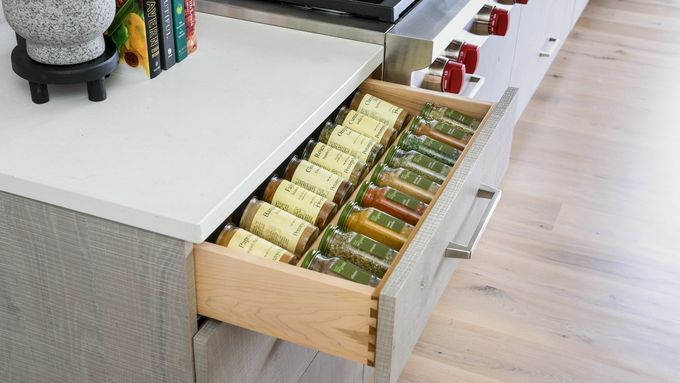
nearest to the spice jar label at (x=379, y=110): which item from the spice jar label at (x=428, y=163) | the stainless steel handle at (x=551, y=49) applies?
the spice jar label at (x=428, y=163)

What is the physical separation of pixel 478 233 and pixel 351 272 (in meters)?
0.29

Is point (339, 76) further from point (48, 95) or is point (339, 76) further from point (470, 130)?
point (48, 95)

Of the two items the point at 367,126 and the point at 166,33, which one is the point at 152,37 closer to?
the point at 166,33

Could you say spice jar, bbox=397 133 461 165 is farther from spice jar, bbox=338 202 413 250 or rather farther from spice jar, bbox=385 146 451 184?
spice jar, bbox=338 202 413 250

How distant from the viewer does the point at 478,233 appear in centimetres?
130

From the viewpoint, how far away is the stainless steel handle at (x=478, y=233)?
1.17 m

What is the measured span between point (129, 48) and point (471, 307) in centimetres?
109

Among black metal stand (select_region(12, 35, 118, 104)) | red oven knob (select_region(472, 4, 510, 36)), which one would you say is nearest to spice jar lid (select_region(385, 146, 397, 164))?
black metal stand (select_region(12, 35, 118, 104))

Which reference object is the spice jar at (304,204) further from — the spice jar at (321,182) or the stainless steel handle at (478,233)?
the stainless steel handle at (478,233)

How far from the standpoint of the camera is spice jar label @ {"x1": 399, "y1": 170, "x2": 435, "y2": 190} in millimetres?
1256

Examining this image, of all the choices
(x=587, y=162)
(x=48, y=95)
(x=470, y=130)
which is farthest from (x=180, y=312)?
(x=587, y=162)

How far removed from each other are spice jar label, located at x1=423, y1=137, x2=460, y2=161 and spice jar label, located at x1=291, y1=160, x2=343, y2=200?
17 cm

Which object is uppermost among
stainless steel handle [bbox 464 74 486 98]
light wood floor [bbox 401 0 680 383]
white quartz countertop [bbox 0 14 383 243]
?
white quartz countertop [bbox 0 14 383 243]

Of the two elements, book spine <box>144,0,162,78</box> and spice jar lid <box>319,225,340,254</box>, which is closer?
spice jar lid <box>319,225,340,254</box>
